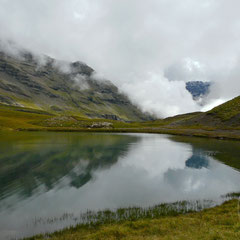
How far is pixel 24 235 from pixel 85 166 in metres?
27.7

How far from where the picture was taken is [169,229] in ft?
54.5

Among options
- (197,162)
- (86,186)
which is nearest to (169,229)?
(86,186)

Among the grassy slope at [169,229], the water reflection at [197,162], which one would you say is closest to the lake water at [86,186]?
the water reflection at [197,162]

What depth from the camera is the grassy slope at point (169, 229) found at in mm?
14789

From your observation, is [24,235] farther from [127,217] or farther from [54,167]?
[54,167]

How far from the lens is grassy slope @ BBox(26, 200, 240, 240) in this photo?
48.5 feet

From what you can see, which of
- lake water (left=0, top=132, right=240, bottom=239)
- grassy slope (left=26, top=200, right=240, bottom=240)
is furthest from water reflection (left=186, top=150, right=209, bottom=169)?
grassy slope (left=26, top=200, right=240, bottom=240)

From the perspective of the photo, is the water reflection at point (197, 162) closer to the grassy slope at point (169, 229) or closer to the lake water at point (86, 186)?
the lake water at point (86, 186)

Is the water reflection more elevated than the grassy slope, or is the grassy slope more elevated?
the grassy slope

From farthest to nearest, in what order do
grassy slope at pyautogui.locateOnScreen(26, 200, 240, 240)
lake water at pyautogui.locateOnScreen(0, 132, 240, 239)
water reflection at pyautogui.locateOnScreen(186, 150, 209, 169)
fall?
water reflection at pyautogui.locateOnScreen(186, 150, 209, 169) < lake water at pyautogui.locateOnScreen(0, 132, 240, 239) < grassy slope at pyautogui.locateOnScreen(26, 200, 240, 240)

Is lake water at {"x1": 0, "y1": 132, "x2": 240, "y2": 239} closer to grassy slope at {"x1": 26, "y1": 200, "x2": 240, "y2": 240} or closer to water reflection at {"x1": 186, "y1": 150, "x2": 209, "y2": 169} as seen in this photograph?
water reflection at {"x1": 186, "y1": 150, "x2": 209, "y2": 169}

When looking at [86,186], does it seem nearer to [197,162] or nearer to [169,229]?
[169,229]

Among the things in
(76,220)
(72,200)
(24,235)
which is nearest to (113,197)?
(72,200)

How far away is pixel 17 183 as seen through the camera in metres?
31.8
